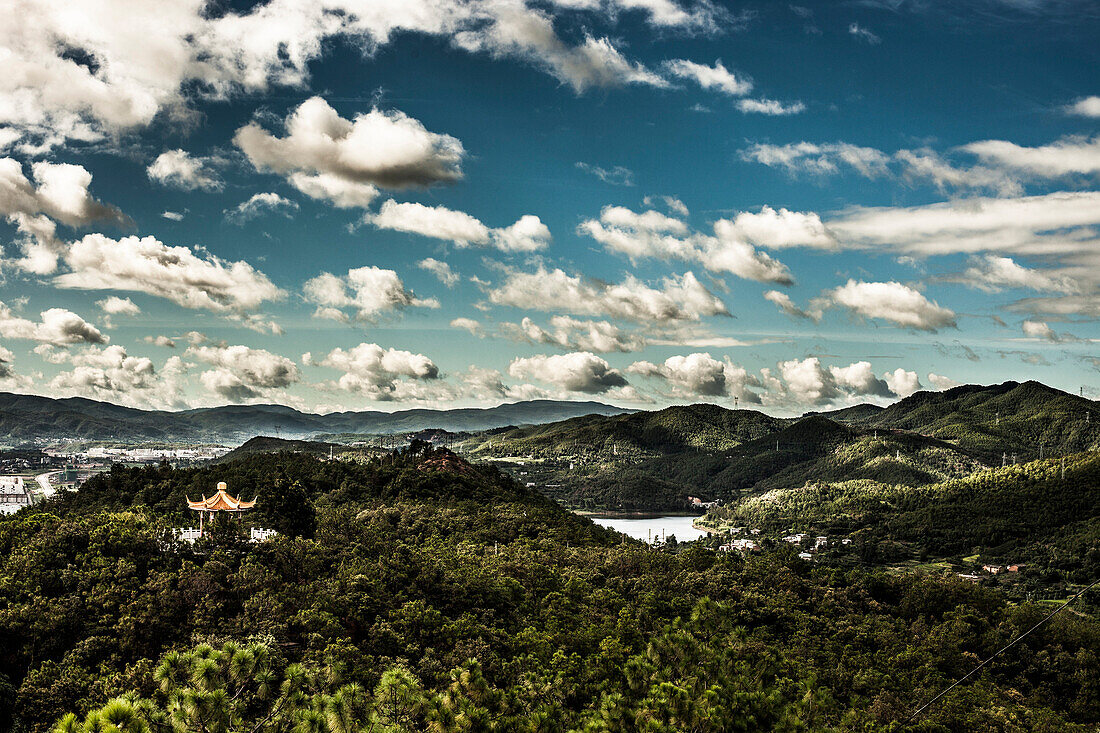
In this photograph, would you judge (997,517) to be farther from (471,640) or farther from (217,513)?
(217,513)

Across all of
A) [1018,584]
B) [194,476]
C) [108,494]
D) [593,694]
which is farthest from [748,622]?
[1018,584]

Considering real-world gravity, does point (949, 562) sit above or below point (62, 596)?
below

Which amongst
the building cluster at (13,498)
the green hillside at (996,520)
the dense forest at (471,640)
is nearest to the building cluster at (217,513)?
the dense forest at (471,640)

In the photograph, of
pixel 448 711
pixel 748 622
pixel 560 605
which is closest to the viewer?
pixel 448 711

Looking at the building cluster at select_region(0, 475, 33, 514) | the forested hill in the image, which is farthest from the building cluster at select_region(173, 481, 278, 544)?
the forested hill

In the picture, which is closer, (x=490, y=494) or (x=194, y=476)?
(x=194, y=476)

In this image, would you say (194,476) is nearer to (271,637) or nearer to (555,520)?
(555,520)

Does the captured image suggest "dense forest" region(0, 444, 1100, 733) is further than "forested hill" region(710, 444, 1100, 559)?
No

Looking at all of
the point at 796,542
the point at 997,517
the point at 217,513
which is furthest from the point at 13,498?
the point at 997,517

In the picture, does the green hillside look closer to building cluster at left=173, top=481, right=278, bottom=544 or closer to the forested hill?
the forested hill
